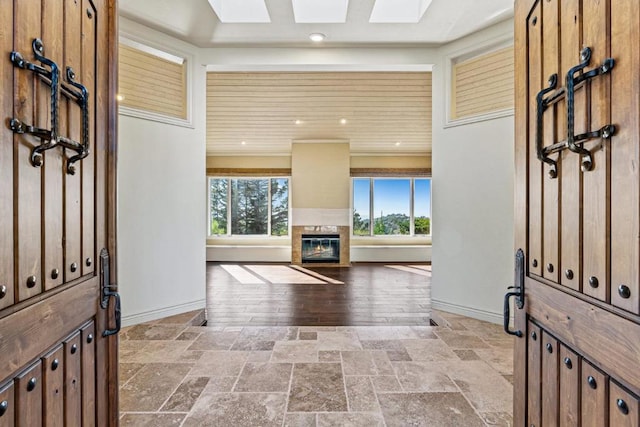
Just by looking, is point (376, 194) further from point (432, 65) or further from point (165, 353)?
point (165, 353)

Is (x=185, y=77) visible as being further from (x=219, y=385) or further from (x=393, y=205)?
(x=393, y=205)

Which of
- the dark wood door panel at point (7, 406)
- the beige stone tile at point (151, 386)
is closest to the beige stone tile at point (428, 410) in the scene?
the beige stone tile at point (151, 386)

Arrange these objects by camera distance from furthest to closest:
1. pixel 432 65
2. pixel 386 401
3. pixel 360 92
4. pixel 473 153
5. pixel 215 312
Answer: pixel 360 92 → pixel 215 312 → pixel 432 65 → pixel 473 153 → pixel 386 401

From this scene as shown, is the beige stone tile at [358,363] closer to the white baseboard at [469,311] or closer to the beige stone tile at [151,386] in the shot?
the beige stone tile at [151,386]

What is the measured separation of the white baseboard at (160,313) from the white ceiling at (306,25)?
2808mm

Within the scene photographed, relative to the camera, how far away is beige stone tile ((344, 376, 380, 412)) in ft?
6.03

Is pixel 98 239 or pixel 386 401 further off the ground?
pixel 98 239

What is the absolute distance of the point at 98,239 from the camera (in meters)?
1.15

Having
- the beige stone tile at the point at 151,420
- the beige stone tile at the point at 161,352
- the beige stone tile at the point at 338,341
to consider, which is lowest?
the beige stone tile at the point at 151,420

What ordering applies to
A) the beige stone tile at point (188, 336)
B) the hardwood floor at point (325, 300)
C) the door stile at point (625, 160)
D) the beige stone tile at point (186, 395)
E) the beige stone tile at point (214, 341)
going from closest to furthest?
the door stile at point (625, 160) → the beige stone tile at point (186, 395) → the beige stone tile at point (214, 341) → the beige stone tile at point (188, 336) → the hardwood floor at point (325, 300)

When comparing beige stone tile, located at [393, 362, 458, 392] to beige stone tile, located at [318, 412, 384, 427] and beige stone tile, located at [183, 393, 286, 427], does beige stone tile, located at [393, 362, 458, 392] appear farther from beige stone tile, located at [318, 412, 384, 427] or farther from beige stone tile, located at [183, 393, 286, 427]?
beige stone tile, located at [183, 393, 286, 427]

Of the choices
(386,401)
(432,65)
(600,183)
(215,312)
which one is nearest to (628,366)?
(600,183)

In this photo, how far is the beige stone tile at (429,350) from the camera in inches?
95.7

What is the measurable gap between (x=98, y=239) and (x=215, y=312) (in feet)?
10.1
